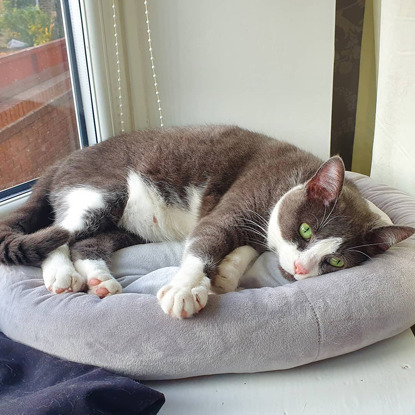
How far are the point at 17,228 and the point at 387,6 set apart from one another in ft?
4.60

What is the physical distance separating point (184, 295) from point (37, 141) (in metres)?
1.16

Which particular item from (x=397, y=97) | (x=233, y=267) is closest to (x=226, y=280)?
(x=233, y=267)

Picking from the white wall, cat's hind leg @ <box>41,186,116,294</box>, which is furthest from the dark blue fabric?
the white wall

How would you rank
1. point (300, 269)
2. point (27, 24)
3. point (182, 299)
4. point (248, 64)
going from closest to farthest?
1. point (182, 299)
2. point (300, 269)
3. point (27, 24)
4. point (248, 64)

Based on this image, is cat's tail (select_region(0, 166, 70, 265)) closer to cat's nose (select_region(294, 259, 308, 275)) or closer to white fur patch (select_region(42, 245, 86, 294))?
white fur patch (select_region(42, 245, 86, 294))

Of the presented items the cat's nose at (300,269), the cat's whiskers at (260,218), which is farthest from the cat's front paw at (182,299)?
the cat's whiskers at (260,218)

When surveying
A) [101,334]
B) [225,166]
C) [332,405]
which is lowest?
[332,405]

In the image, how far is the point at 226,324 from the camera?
104cm

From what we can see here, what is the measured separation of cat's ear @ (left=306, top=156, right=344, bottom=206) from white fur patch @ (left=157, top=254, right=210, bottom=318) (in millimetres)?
405

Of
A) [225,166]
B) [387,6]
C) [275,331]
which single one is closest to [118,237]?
[225,166]

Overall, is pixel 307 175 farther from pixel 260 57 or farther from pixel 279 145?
pixel 260 57

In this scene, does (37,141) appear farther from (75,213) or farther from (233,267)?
(233,267)

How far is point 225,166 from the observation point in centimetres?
163

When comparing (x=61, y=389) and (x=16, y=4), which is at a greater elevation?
(x=16, y=4)
